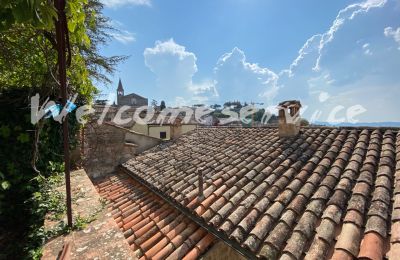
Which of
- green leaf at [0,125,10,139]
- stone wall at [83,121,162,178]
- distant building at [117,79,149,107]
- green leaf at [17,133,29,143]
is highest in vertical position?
distant building at [117,79,149,107]

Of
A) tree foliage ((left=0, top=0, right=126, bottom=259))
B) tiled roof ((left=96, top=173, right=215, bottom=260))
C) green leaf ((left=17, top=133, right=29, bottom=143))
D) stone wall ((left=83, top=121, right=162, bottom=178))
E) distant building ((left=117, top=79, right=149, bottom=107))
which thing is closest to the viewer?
tree foliage ((left=0, top=0, right=126, bottom=259))

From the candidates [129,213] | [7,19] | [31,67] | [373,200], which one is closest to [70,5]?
[7,19]

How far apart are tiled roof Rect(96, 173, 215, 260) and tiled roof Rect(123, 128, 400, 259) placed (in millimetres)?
335

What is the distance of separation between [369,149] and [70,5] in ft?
20.1

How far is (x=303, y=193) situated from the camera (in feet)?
12.6

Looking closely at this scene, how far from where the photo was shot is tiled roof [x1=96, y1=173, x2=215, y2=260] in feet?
13.1

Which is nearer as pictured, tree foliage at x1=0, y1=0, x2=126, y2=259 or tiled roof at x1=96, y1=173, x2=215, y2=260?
tree foliage at x1=0, y1=0, x2=126, y2=259

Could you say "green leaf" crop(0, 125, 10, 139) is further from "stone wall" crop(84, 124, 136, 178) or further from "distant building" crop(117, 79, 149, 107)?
"distant building" crop(117, 79, 149, 107)

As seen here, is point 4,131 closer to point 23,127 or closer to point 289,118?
point 23,127

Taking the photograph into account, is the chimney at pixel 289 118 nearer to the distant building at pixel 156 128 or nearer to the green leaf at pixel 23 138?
the green leaf at pixel 23 138

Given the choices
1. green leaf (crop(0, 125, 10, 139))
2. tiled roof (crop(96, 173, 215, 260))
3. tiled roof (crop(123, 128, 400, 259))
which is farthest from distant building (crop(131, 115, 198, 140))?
green leaf (crop(0, 125, 10, 139))

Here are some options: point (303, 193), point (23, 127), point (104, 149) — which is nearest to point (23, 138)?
point (23, 127)

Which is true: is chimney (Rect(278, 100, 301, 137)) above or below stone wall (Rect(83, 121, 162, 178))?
above

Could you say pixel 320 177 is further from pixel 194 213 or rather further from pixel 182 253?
pixel 182 253
